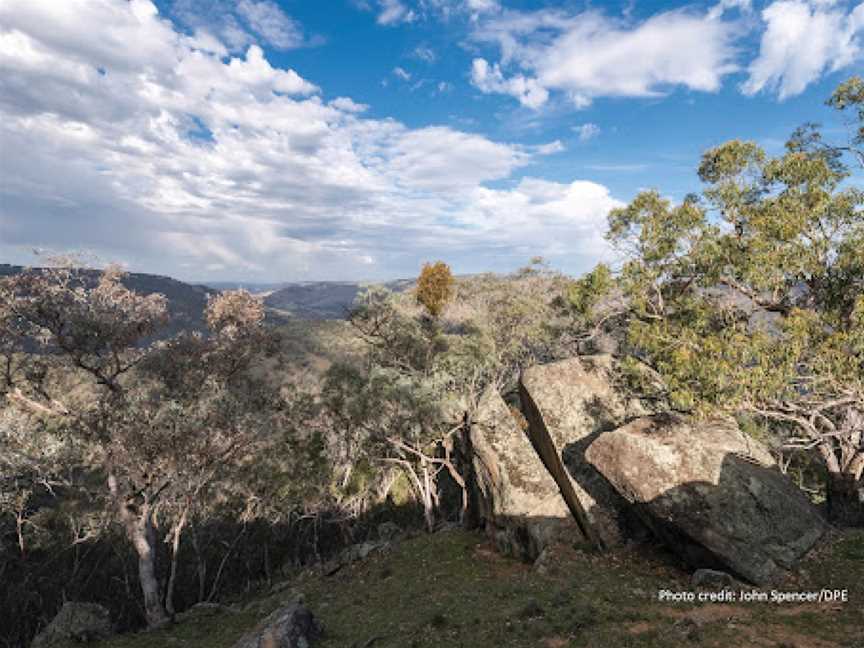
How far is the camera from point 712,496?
66.3ft

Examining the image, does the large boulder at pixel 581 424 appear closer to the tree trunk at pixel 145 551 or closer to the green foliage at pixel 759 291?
the green foliage at pixel 759 291

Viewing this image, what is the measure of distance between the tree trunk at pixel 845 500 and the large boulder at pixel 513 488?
490 inches

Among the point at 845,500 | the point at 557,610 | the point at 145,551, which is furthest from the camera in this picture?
the point at 145,551

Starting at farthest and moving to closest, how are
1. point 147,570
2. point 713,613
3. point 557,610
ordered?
point 147,570 → point 557,610 → point 713,613

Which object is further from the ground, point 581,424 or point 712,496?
point 581,424

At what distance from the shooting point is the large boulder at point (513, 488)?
88.3ft

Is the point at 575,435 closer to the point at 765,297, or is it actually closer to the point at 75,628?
the point at 765,297

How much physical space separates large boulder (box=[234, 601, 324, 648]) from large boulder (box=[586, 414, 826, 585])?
13993 millimetres

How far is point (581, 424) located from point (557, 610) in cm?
1105

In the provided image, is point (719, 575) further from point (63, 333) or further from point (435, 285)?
point (435, 285)

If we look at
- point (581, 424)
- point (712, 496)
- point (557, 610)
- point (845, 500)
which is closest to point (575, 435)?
point (581, 424)

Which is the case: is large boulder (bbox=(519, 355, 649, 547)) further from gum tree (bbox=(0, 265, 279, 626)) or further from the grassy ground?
gum tree (bbox=(0, 265, 279, 626))

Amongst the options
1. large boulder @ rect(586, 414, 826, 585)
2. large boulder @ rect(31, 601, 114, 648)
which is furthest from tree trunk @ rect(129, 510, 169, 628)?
large boulder @ rect(586, 414, 826, 585)

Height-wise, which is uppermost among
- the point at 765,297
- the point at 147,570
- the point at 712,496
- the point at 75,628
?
the point at 765,297
